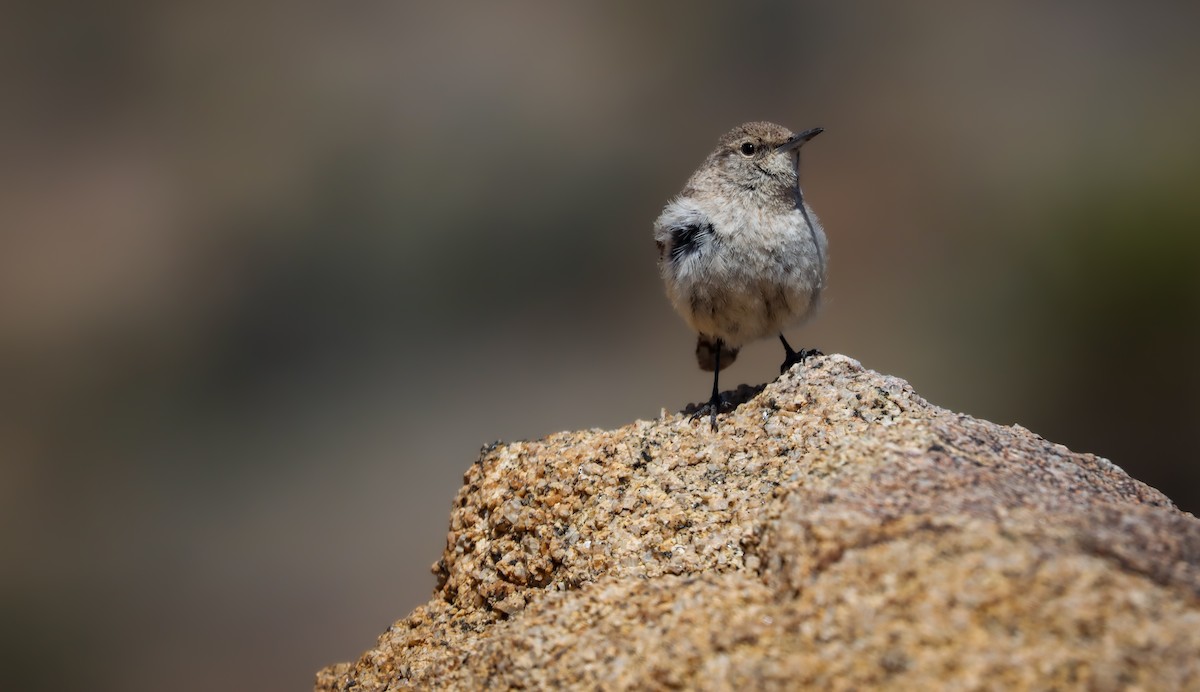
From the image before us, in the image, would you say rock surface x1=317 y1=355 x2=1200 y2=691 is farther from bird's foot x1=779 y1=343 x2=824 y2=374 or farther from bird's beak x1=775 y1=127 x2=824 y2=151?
bird's beak x1=775 y1=127 x2=824 y2=151

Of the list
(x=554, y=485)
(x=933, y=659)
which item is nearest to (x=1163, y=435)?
(x=554, y=485)

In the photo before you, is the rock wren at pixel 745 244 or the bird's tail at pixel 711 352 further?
the bird's tail at pixel 711 352

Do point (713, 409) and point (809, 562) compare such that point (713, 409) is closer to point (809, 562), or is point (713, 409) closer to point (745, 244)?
point (745, 244)

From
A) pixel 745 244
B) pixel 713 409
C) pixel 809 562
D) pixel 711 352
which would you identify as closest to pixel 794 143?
pixel 745 244

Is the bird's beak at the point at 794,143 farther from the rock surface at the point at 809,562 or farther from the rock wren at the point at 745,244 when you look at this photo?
the rock surface at the point at 809,562

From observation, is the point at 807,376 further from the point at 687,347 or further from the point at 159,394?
the point at 159,394

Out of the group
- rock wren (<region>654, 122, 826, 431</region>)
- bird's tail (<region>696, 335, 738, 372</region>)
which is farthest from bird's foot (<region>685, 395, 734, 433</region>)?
bird's tail (<region>696, 335, 738, 372</region>)

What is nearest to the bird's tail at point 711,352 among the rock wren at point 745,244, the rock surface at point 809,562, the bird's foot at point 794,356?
the rock wren at point 745,244

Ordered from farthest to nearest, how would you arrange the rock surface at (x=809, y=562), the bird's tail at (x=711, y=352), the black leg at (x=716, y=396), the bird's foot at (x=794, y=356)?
the bird's tail at (x=711, y=352) → the bird's foot at (x=794, y=356) → the black leg at (x=716, y=396) → the rock surface at (x=809, y=562)
